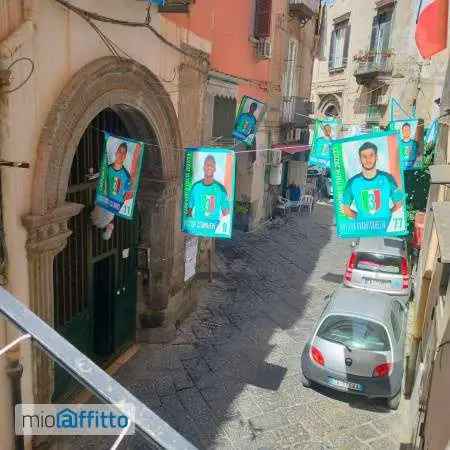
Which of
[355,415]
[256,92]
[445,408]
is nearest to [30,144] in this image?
[445,408]

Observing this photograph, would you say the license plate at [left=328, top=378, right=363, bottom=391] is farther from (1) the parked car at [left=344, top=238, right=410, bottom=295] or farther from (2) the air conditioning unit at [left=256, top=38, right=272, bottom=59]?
(2) the air conditioning unit at [left=256, top=38, right=272, bottom=59]

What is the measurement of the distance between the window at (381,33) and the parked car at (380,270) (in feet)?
61.6

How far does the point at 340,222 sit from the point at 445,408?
3698 millimetres

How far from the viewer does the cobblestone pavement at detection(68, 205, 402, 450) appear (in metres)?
7.21

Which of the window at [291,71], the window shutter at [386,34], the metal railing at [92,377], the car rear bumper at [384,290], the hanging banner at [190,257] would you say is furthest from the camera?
the window shutter at [386,34]

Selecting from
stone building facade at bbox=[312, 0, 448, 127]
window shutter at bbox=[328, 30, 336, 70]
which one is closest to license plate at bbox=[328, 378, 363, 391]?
stone building facade at bbox=[312, 0, 448, 127]

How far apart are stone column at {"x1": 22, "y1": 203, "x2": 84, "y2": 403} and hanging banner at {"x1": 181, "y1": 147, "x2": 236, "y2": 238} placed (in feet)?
8.04

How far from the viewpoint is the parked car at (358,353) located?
7.73 m

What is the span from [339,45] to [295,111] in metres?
12.3

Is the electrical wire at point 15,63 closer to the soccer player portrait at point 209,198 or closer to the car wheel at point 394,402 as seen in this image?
Answer: the soccer player portrait at point 209,198

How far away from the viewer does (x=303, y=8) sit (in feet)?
68.2

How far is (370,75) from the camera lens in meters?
27.2

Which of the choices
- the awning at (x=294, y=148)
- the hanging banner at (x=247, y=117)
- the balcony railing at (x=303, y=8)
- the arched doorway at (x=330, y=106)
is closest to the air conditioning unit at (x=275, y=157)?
the awning at (x=294, y=148)

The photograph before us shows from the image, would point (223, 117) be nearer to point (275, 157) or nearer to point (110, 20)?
point (275, 157)
